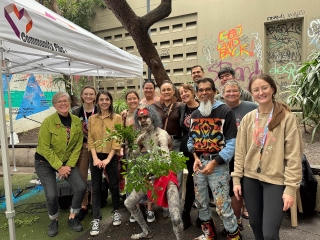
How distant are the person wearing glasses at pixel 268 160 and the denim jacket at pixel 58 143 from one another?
7.06 ft

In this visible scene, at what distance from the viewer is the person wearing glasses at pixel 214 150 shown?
2.55m

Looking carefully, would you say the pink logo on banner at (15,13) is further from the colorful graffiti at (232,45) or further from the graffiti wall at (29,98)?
the colorful graffiti at (232,45)

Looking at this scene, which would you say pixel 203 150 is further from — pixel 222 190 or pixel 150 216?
pixel 150 216

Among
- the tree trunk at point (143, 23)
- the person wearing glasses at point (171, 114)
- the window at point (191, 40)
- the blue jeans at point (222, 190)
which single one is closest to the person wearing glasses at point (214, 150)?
the blue jeans at point (222, 190)

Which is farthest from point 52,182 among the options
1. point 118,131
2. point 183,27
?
point 183,27

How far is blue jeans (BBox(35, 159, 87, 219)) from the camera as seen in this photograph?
324 centimetres

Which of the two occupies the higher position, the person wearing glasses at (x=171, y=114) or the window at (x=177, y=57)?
the window at (x=177, y=57)

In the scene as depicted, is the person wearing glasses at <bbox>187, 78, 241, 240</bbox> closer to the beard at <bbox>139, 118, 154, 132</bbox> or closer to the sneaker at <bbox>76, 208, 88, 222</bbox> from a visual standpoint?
the beard at <bbox>139, 118, 154, 132</bbox>

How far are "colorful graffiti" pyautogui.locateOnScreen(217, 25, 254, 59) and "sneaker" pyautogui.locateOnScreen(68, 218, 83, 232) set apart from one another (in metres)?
8.01

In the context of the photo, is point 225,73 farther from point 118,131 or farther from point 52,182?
point 52,182

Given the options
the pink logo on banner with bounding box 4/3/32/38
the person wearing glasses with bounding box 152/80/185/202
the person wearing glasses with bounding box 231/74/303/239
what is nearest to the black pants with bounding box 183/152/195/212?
the person wearing glasses with bounding box 152/80/185/202

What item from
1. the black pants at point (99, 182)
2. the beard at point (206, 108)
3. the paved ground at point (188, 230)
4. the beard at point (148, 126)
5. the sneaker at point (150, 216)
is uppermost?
the beard at point (206, 108)

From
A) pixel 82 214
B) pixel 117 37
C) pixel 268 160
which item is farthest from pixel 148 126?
pixel 117 37

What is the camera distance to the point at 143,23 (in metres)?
5.37
